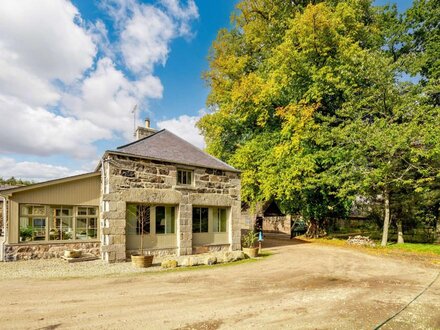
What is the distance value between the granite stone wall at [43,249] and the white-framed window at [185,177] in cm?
574

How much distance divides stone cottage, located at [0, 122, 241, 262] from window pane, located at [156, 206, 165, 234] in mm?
54

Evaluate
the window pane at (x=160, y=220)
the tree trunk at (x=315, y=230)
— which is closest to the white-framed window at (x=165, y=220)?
the window pane at (x=160, y=220)

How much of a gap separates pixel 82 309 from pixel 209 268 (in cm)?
647

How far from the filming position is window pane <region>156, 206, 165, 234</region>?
15.9 m

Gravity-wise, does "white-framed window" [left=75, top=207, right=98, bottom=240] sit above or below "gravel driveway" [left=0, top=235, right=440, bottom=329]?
above

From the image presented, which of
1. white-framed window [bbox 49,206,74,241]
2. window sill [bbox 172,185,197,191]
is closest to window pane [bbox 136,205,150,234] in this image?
window sill [bbox 172,185,197,191]

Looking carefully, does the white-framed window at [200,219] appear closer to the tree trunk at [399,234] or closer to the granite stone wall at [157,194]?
the granite stone wall at [157,194]

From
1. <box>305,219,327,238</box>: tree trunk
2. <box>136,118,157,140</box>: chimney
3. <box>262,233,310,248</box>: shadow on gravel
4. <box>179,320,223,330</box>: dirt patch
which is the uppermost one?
<box>136,118,157,140</box>: chimney

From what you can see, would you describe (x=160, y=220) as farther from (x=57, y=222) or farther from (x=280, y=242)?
(x=280, y=242)

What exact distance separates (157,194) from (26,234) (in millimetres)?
6860

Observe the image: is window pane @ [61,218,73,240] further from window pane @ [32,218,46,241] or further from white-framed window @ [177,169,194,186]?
white-framed window @ [177,169,194,186]

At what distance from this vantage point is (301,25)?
2147 cm

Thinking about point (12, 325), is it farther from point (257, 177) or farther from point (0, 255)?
point (257, 177)

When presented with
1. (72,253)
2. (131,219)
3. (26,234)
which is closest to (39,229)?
(26,234)
